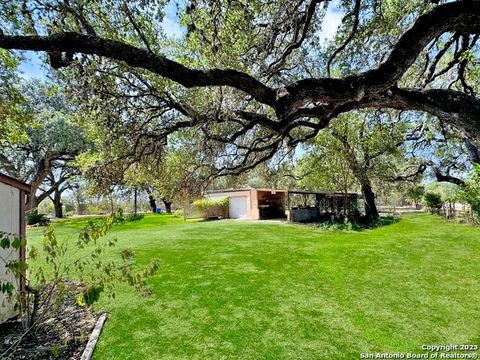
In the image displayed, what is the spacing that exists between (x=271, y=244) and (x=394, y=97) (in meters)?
7.60

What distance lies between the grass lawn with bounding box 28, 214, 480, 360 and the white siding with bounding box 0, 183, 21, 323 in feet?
4.69

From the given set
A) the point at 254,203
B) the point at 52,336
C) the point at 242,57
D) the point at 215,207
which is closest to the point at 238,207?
the point at 215,207

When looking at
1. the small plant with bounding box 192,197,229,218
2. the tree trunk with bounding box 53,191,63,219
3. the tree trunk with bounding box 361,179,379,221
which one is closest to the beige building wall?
the small plant with bounding box 192,197,229,218

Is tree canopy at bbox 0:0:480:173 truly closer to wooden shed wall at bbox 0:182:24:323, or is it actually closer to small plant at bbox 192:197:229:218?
wooden shed wall at bbox 0:182:24:323

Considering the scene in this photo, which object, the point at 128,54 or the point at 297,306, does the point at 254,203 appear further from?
the point at 128,54

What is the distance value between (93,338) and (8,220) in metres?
2.47

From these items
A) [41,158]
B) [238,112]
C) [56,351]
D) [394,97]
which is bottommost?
[56,351]

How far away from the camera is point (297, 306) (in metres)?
5.03

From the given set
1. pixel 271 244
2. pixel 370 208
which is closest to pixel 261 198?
pixel 370 208

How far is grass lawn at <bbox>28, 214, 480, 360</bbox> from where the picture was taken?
12.5 feet

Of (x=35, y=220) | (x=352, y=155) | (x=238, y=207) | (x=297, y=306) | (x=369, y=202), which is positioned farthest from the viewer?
(x=238, y=207)

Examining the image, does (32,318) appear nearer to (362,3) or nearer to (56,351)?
(56,351)

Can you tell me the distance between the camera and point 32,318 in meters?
4.21

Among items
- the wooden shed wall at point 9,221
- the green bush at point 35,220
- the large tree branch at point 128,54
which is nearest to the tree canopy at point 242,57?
the large tree branch at point 128,54
